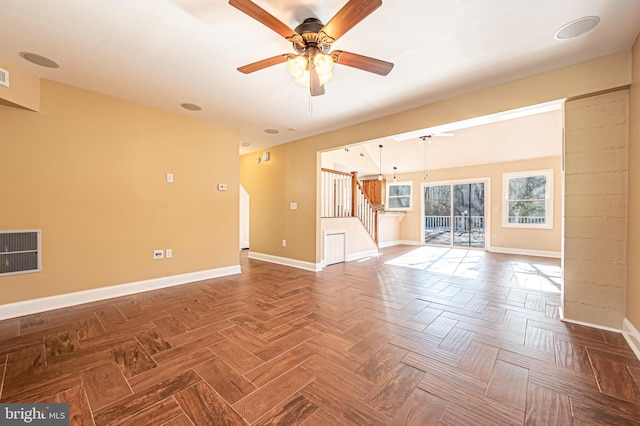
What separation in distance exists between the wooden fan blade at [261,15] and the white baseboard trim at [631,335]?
11.6 feet

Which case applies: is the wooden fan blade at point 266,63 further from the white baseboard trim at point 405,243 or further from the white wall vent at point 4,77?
the white baseboard trim at point 405,243

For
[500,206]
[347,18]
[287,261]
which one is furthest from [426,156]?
[347,18]

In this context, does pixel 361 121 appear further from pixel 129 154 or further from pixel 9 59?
pixel 9 59

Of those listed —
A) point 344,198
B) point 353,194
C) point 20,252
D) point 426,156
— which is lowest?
point 20,252

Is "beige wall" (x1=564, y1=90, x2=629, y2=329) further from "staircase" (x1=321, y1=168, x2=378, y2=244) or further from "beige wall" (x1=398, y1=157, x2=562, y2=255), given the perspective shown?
"beige wall" (x1=398, y1=157, x2=562, y2=255)

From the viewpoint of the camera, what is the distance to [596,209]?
2.36 metres

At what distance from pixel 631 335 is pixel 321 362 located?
2.61 metres

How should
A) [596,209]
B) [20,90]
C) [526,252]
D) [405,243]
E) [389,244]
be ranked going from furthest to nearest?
[405,243] < [389,244] < [526,252] < [20,90] < [596,209]

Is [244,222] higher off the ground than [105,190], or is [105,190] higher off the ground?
[105,190]

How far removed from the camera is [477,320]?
2.52 m

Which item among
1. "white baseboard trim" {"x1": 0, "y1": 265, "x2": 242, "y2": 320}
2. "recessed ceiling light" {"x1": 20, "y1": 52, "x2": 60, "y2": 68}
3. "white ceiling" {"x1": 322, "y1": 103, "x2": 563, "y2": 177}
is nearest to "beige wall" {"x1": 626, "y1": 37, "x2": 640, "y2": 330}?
"white ceiling" {"x1": 322, "y1": 103, "x2": 563, "y2": 177}

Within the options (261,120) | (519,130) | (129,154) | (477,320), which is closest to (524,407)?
(477,320)

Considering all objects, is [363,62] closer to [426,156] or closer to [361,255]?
[361,255]

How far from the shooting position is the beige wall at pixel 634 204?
201cm
